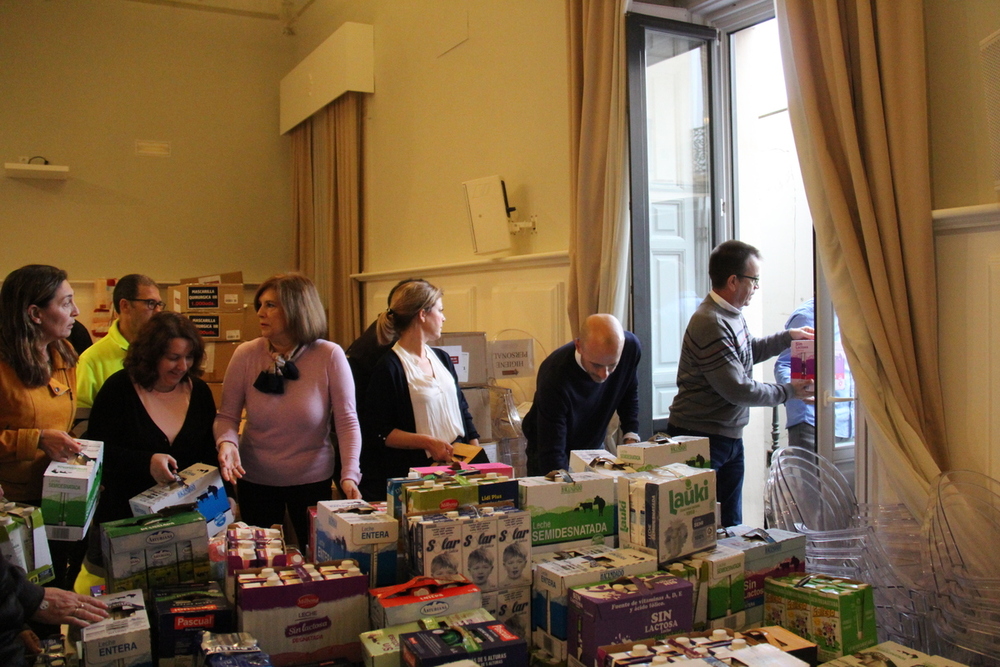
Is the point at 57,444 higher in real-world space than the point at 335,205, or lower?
lower

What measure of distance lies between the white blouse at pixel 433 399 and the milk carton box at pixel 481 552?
4.15 ft

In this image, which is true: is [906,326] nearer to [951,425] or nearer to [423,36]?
[951,425]

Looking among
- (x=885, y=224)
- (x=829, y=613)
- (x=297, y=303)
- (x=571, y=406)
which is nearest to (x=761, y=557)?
(x=829, y=613)

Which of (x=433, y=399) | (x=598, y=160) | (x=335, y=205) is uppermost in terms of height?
(x=335, y=205)

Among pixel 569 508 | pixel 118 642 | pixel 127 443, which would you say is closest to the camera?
pixel 118 642

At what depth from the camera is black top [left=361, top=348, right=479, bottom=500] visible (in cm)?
299

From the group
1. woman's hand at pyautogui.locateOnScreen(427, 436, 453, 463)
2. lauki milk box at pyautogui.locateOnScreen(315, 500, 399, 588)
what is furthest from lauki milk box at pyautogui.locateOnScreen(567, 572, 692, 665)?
woman's hand at pyautogui.locateOnScreen(427, 436, 453, 463)

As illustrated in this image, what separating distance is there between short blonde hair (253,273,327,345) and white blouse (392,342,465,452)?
0.40 meters

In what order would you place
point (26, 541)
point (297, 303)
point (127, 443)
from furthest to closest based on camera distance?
point (297, 303) → point (127, 443) → point (26, 541)

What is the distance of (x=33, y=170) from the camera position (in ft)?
23.1

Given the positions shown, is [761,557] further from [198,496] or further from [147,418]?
[147,418]

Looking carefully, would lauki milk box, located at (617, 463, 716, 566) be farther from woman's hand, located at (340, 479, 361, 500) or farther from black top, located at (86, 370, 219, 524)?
black top, located at (86, 370, 219, 524)

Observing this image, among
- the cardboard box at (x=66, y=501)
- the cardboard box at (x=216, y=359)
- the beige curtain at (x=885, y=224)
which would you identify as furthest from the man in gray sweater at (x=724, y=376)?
the cardboard box at (x=216, y=359)

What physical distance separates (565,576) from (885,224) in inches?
63.4
